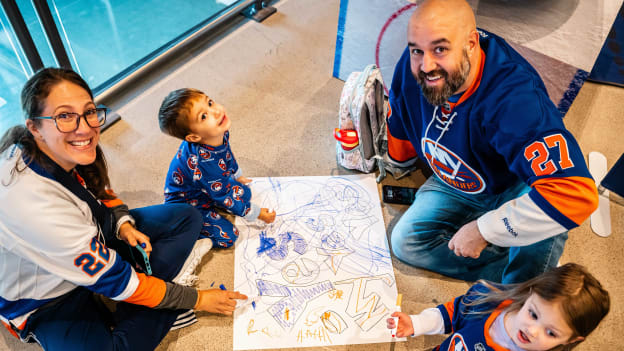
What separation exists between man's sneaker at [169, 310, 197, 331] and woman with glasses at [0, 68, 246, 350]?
0.06ft

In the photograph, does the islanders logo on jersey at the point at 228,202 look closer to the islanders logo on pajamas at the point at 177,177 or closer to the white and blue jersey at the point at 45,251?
the islanders logo on pajamas at the point at 177,177

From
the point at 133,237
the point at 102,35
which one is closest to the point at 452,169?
the point at 133,237

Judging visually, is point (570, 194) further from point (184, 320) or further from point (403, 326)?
point (184, 320)

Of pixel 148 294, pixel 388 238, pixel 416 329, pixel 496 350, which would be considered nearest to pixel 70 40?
pixel 148 294

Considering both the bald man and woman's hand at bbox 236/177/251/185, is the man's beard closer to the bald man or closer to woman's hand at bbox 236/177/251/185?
the bald man

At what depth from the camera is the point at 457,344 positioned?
1073 mm

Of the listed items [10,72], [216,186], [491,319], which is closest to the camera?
[491,319]

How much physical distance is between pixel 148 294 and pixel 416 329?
68 cm

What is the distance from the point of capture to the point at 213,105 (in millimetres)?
1269

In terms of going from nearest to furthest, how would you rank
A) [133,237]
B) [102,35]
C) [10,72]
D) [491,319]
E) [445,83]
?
1. [491,319]
2. [445,83]
3. [133,237]
4. [10,72]
5. [102,35]

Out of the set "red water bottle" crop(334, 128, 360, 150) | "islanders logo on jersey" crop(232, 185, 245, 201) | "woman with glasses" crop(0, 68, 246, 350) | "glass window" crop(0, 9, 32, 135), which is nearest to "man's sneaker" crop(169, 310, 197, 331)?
"woman with glasses" crop(0, 68, 246, 350)

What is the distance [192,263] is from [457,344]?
2.61 feet

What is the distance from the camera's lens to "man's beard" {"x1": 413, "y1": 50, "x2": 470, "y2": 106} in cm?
110

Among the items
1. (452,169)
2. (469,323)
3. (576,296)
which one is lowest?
(469,323)
